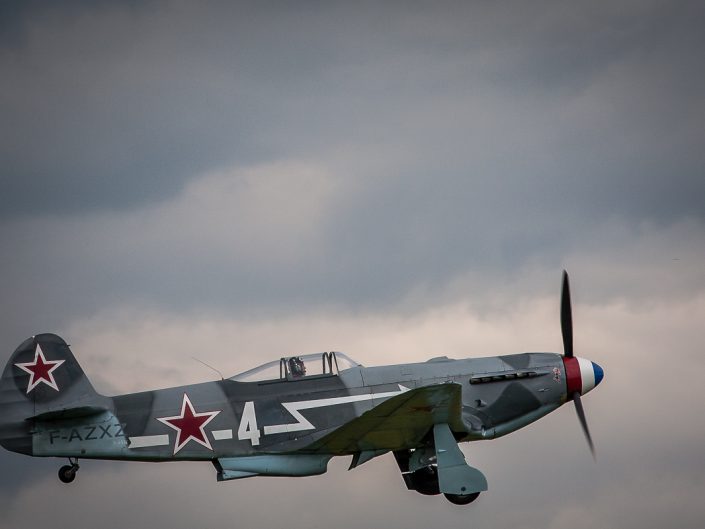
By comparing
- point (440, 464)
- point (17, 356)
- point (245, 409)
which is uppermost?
point (17, 356)

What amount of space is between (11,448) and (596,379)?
9206 mm

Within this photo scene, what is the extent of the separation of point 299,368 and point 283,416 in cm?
79

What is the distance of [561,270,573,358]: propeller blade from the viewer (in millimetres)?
18816

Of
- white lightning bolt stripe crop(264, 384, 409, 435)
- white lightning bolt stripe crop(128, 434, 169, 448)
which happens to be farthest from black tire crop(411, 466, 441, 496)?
white lightning bolt stripe crop(128, 434, 169, 448)

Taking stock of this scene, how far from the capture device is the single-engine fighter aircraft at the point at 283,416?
16891mm

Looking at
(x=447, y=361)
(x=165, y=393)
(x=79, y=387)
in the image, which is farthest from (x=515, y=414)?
(x=79, y=387)

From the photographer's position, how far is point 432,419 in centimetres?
1686

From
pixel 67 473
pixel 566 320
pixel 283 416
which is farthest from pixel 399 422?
pixel 67 473

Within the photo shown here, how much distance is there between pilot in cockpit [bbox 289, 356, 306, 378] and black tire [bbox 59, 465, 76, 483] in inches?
141

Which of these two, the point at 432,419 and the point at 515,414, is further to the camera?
the point at 515,414

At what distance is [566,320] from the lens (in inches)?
750

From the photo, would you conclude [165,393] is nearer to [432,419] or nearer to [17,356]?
[17,356]

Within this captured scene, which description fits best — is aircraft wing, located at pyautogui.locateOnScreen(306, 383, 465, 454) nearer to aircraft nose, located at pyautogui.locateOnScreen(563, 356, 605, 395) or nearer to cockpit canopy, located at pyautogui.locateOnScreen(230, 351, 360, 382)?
cockpit canopy, located at pyautogui.locateOnScreen(230, 351, 360, 382)

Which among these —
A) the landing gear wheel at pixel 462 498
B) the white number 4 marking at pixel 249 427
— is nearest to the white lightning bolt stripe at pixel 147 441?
the white number 4 marking at pixel 249 427
